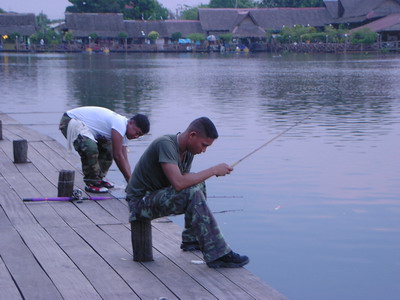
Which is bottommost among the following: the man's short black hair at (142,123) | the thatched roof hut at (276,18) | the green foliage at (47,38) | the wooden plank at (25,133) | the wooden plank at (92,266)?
the wooden plank at (25,133)

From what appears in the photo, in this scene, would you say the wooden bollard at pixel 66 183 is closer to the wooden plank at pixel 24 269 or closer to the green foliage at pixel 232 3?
the wooden plank at pixel 24 269

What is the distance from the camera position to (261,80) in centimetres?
2998

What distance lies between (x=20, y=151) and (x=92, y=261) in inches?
165

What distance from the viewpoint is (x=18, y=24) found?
90.1m

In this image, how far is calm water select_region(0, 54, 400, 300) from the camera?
588cm

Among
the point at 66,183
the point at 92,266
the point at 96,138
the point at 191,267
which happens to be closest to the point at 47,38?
the point at 96,138

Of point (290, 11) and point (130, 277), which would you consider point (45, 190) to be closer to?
point (130, 277)

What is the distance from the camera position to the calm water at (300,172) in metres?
5.88

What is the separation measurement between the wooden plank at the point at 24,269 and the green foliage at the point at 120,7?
8999 centimetres

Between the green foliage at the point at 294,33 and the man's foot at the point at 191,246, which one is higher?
the green foliage at the point at 294,33

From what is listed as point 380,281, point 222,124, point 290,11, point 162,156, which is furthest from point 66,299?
point 290,11

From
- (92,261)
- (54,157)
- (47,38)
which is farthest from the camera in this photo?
(47,38)

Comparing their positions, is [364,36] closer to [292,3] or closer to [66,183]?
[292,3]

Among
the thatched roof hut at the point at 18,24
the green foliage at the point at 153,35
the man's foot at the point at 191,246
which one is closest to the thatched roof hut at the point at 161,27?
the green foliage at the point at 153,35
